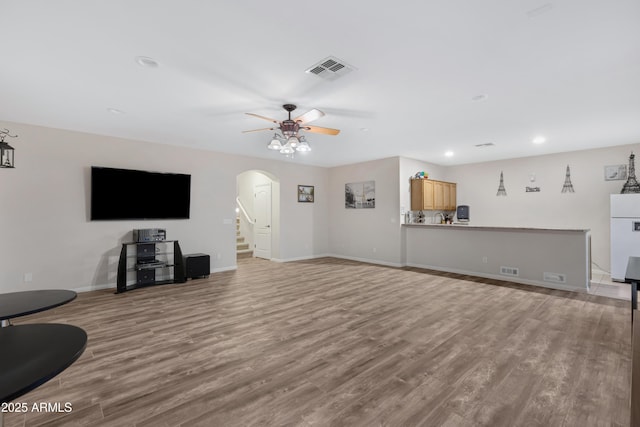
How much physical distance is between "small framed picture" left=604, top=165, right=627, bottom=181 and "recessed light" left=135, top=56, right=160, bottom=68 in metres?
8.32

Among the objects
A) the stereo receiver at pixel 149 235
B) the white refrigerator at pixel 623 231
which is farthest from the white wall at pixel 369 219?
the stereo receiver at pixel 149 235

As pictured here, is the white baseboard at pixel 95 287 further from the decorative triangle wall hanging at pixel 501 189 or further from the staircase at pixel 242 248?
the decorative triangle wall hanging at pixel 501 189

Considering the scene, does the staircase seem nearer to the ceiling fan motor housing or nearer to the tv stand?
the tv stand

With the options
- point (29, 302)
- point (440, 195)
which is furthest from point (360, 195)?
point (29, 302)

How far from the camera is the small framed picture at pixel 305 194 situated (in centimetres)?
830

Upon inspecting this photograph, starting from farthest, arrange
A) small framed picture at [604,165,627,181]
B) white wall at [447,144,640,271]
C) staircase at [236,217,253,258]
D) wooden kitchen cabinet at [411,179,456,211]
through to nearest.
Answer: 1. staircase at [236,217,253,258]
2. wooden kitchen cabinet at [411,179,456,211]
3. white wall at [447,144,640,271]
4. small framed picture at [604,165,627,181]

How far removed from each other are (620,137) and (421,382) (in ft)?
20.6

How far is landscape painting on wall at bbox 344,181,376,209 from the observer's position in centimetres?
778

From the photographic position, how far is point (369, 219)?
786 centimetres

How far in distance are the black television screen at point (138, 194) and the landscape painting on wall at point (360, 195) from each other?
166 inches

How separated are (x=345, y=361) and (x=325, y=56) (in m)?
2.77

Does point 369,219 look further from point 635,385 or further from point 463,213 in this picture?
point 635,385

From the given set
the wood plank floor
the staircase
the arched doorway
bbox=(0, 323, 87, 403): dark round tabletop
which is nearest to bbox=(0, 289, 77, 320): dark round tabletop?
bbox=(0, 323, 87, 403): dark round tabletop

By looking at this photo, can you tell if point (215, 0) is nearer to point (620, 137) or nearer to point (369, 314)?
point (369, 314)
